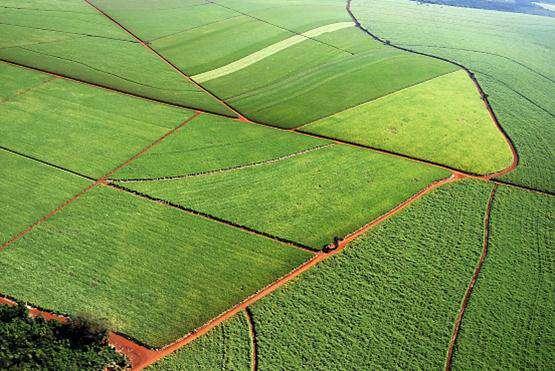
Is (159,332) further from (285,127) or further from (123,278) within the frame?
(285,127)

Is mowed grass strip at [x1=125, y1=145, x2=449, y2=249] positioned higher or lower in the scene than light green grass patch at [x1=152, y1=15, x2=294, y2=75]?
lower

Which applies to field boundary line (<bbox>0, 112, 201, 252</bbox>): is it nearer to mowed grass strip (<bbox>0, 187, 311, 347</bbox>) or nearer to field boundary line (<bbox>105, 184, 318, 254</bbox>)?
mowed grass strip (<bbox>0, 187, 311, 347</bbox>)

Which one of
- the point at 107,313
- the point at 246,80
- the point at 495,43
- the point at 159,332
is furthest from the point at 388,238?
the point at 495,43

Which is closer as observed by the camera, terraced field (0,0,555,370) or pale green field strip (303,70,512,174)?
terraced field (0,0,555,370)

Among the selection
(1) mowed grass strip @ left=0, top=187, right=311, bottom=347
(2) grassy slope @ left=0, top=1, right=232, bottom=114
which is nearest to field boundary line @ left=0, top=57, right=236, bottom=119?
(2) grassy slope @ left=0, top=1, right=232, bottom=114

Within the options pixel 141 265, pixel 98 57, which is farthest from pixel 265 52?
pixel 141 265

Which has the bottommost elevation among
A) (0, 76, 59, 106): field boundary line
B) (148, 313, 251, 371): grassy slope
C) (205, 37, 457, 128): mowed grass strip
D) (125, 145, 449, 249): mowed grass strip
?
(148, 313, 251, 371): grassy slope

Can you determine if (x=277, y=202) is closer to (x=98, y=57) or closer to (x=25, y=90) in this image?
(x=25, y=90)
